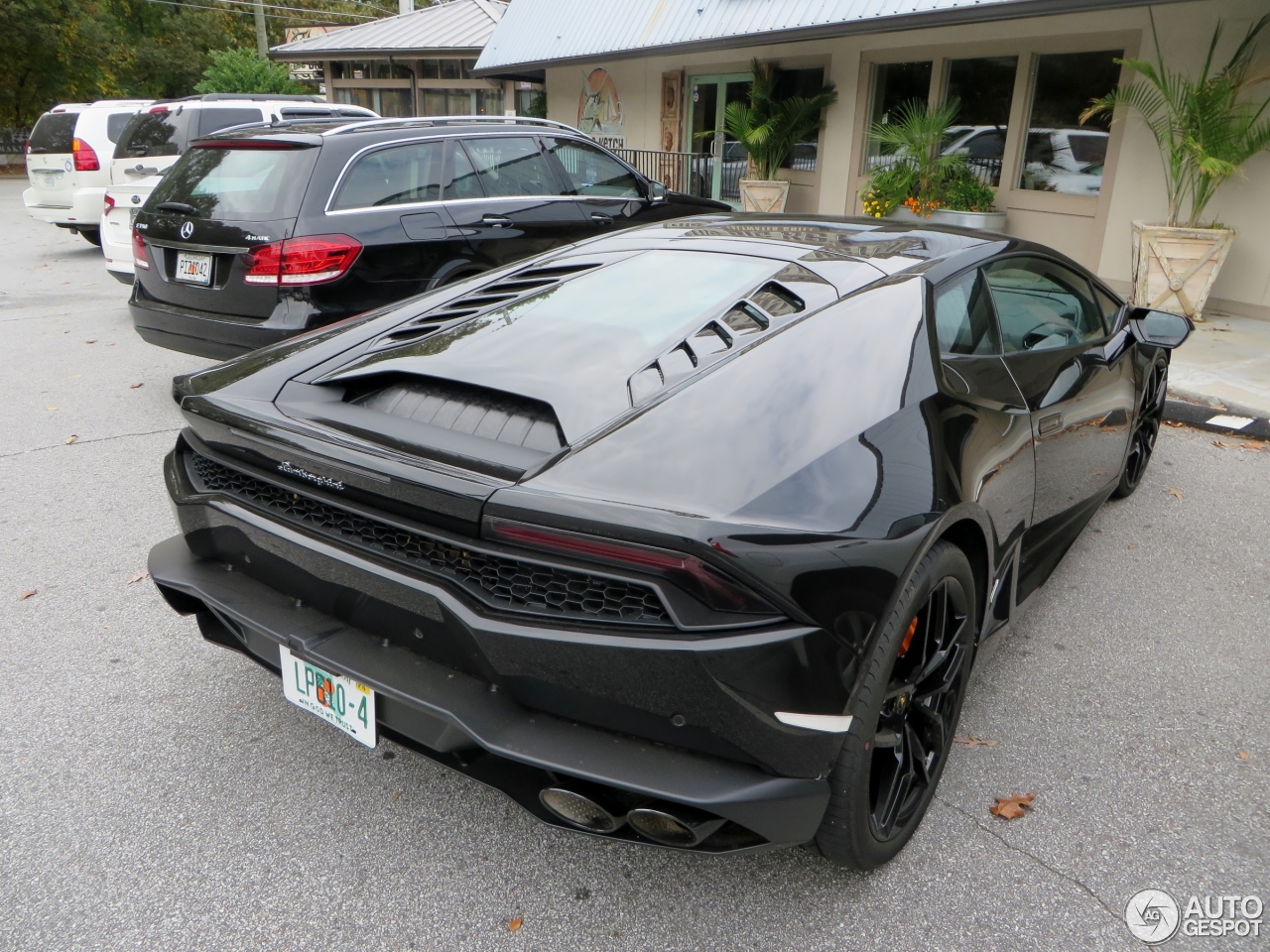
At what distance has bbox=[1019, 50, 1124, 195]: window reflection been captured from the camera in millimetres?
9695

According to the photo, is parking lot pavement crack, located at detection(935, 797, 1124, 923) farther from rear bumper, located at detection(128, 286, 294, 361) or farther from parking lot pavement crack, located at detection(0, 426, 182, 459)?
parking lot pavement crack, located at detection(0, 426, 182, 459)

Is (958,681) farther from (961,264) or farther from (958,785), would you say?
(961,264)

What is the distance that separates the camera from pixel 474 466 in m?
2.04

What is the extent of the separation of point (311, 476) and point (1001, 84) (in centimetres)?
1058

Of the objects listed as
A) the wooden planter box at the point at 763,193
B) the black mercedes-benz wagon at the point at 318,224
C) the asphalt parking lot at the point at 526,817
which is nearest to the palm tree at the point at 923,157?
the wooden planter box at the point at 763,193

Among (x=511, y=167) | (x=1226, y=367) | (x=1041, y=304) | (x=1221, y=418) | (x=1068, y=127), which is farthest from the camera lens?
(x=1068, y=127)

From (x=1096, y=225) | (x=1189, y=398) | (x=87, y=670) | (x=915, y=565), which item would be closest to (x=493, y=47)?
(x=1096, y=225)

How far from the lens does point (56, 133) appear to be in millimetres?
12352

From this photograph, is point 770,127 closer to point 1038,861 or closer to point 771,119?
point 771,119

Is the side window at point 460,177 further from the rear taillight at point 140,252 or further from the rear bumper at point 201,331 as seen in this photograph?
the rear taillight at point 140,252

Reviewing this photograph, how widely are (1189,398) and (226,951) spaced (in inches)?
265

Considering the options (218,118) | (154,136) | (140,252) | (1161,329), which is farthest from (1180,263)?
(154,136)

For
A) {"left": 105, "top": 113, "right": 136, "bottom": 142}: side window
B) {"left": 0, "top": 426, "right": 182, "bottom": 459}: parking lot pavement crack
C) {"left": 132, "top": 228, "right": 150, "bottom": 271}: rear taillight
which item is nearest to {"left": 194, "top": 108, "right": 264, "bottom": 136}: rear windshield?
{"left": 105, "top": 113, "right": 136, "bottom": 142}: side window

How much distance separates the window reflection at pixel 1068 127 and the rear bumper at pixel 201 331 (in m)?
8.52
